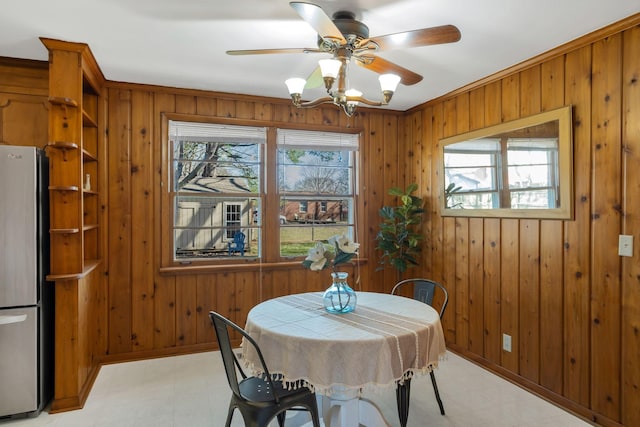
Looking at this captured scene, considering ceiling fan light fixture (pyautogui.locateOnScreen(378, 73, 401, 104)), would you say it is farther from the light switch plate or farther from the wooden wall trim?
the wooden wall trim

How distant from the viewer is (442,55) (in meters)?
2.70

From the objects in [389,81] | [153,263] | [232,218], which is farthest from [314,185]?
[389,81]

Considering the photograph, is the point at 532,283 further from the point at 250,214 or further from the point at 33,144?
the point at 33,144

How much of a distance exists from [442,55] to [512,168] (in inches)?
39.8

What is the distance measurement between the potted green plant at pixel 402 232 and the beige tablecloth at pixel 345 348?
1.73 metres

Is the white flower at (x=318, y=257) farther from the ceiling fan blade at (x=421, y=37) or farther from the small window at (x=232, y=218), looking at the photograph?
the small window at (x=232, y=218)

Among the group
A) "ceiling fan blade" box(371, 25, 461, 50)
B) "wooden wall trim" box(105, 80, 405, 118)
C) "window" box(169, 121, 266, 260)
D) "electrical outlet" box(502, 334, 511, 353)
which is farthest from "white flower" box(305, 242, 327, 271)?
"wooden wall trim" box(105, 80, 405, 118)

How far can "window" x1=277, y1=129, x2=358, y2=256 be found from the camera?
12.7ft

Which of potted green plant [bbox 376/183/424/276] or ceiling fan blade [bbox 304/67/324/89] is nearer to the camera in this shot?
ceiling fan blade [bbox 304/67/324/89]

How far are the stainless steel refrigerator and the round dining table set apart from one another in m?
1.49

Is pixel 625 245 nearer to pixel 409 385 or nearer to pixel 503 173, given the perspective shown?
pixel 503 173

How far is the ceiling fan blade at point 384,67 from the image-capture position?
210 centimetres

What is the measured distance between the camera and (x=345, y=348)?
5.75ft

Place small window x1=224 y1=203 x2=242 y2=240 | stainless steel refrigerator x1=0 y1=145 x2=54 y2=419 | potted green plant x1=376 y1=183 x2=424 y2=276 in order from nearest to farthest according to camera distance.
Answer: stainless steel refrigerator x1=0 y1=145 x2=54 y2=419 < small window x1=224 y1=203 x2=242 y2=240 < potted green plant x1=376 y1=183 x2=424 y2=276
